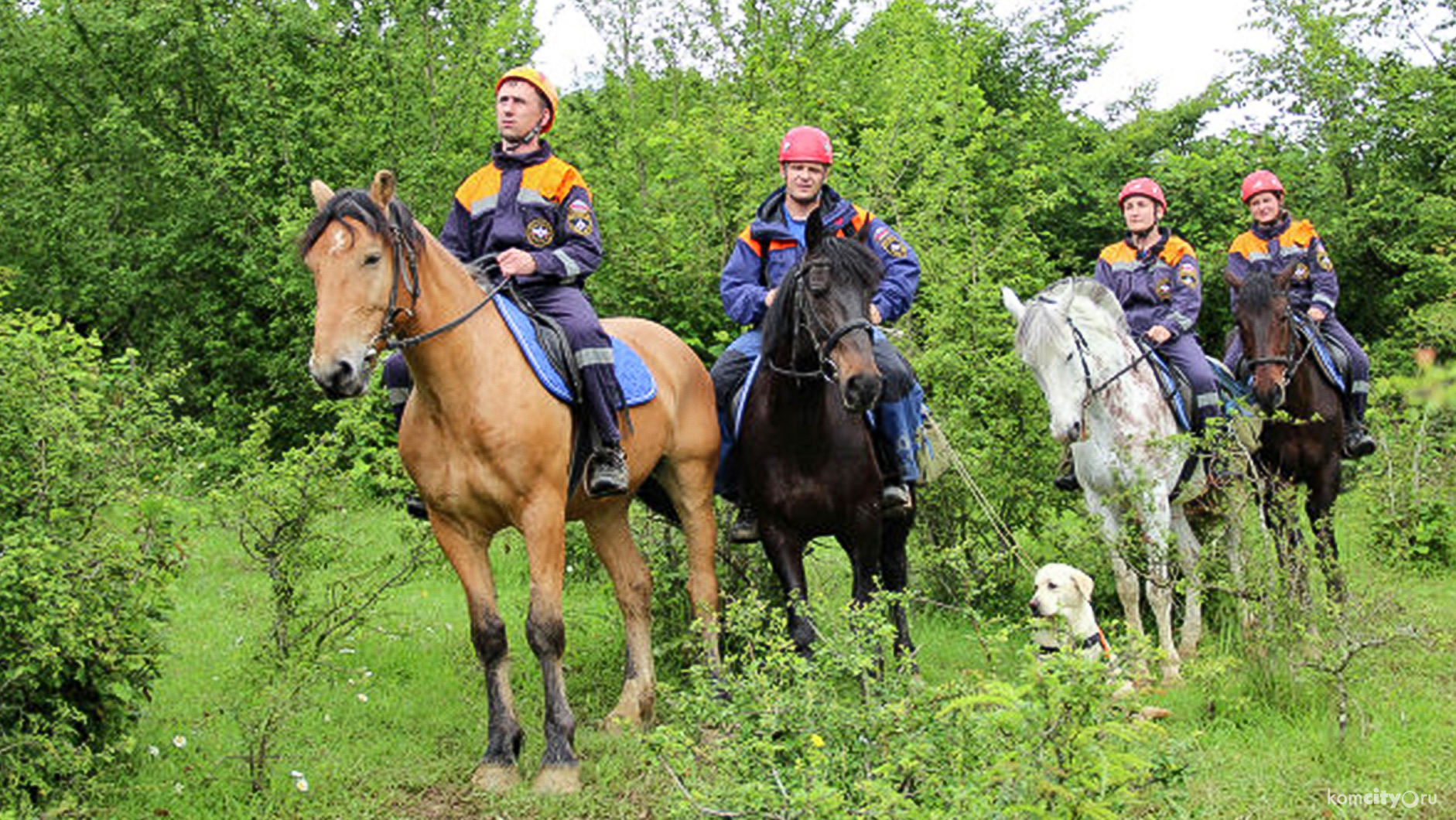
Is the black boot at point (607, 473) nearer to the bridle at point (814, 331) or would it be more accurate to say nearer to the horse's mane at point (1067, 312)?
the bridle at point (814, 331)

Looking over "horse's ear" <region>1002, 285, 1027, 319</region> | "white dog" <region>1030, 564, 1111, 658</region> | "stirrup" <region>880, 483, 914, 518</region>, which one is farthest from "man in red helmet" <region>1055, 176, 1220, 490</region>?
"stirrup" <region>880, 483, 914, 518</region>

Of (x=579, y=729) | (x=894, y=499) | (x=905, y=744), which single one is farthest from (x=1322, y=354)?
(x=905, y=744)

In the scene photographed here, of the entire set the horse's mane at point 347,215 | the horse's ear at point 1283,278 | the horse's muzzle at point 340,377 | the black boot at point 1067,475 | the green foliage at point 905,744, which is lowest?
the black boot at point 1067,475

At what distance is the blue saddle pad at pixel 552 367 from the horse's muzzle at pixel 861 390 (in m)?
1.25

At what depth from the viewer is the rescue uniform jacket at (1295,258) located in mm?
8875

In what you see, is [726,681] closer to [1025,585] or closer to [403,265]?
[403,265]

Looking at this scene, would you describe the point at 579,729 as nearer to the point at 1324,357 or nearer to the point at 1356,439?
the point at 1324,357

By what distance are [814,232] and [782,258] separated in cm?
76

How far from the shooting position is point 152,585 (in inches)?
201

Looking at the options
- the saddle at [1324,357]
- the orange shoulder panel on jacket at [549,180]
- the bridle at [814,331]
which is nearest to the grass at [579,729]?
the bridle at [814,331]

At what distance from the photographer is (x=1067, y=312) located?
24.4 feet

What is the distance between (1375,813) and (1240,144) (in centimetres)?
1742

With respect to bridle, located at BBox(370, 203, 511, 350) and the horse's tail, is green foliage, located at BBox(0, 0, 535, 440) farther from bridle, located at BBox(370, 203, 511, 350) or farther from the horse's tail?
bridle, located at BBox(370, 203, 511, 350)

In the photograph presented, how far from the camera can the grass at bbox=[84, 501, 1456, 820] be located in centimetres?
519
